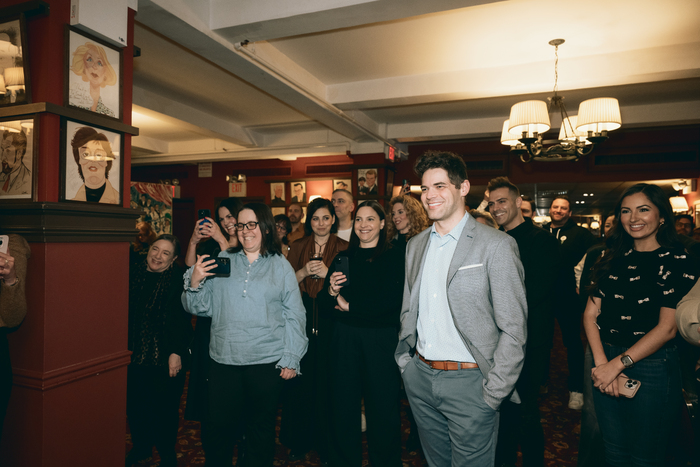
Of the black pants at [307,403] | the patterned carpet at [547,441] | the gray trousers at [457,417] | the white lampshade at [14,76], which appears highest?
the white lampshade at [14,76]

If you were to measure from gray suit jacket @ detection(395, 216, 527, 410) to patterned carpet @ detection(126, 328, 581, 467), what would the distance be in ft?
5.22

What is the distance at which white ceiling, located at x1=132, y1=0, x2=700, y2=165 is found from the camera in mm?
3697

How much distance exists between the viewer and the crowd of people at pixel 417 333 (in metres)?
1.68

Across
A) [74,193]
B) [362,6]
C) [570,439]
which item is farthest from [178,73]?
[570,439]

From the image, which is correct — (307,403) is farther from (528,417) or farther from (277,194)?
(277,194)

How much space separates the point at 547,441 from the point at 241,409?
2416 mm

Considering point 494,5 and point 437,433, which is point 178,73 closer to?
point 494,5

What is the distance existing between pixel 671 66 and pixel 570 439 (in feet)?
14.2

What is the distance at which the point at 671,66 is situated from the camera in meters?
4.73

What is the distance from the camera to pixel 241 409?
216 cm

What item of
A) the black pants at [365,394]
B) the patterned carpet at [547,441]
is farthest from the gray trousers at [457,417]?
the patterned carpet at [547,441]

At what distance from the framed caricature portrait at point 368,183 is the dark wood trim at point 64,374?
659cm

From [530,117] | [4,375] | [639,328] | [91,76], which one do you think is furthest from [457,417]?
[530,117]

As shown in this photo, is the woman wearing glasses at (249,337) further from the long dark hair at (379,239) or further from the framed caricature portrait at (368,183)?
the framed caricature portrait at (368,183)
